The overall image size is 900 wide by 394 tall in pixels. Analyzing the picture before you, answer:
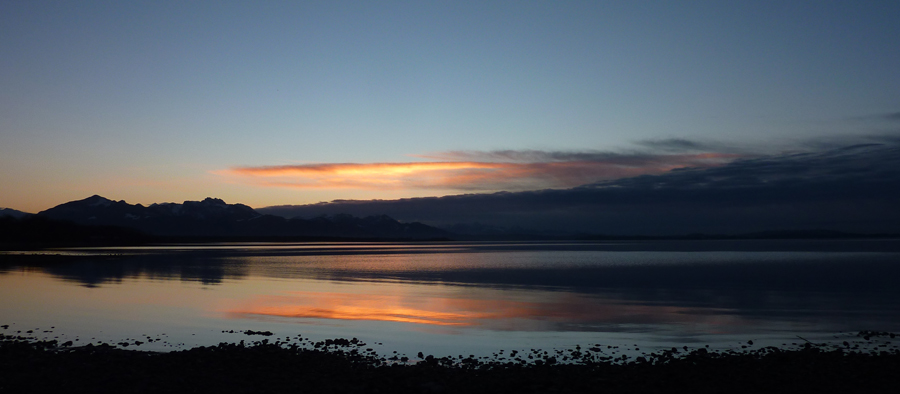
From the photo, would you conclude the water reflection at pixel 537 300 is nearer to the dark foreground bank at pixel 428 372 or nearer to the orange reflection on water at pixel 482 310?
the orange reflection on water at pixel 482 310

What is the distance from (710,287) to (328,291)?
20.8 m

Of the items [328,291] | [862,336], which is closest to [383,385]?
[862,336]

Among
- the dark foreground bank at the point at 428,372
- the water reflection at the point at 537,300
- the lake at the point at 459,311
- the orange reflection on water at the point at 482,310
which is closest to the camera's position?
the dark foreground bank at the point at 428,372

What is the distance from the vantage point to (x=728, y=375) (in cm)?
1213

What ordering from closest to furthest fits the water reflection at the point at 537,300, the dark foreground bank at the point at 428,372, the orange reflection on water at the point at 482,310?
the dark foreground bank at the point at 428,372 → the water reflection at the point at 537,300 → the orange reflection on water at the point at 482,310

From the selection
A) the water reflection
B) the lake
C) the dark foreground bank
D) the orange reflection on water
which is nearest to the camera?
the dark foreground bank

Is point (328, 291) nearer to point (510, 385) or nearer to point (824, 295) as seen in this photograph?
point (510, 385)

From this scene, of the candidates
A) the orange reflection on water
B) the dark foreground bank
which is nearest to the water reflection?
the orange reflection on water

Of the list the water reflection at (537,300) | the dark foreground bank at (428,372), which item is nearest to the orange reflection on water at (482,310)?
the water reflection at (537,300)

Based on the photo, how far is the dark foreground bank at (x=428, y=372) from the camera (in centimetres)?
1123

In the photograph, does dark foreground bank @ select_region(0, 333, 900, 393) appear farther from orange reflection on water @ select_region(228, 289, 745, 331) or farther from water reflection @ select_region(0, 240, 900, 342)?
orange reflection on water @ select_region(228, 289, 745, 331)

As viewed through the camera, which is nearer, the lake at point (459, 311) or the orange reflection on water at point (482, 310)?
the lake at point (459, 311)

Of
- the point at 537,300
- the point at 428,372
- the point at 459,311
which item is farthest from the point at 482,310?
the point at 428,372

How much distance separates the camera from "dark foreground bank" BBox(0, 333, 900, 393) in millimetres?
11234
